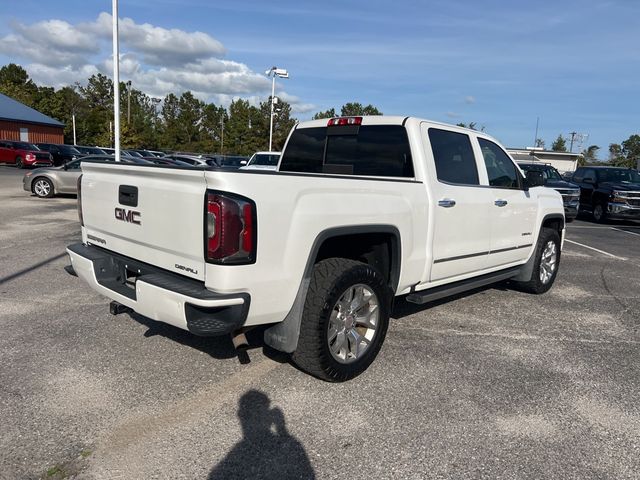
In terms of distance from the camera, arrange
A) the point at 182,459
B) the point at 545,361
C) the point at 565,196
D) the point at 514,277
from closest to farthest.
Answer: the point at 182,459
the point at 545,361
the point at 514,277
the point at 565,196

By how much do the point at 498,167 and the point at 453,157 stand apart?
93cm

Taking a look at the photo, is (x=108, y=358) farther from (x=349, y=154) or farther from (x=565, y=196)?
(x=565, y=196)

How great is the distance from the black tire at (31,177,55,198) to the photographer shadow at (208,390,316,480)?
14853 millimetres

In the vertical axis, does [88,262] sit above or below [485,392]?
above

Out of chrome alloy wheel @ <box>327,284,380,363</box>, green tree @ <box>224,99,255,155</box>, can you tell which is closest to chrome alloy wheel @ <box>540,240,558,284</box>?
chrome alloy wheel @ <box>327,284,380,363</box>

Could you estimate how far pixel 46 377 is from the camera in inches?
144

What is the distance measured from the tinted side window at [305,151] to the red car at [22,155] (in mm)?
30885

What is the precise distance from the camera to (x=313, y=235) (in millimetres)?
3293

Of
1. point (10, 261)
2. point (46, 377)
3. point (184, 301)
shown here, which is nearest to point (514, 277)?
point (184, 301)

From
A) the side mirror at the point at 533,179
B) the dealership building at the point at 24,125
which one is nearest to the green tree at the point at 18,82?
the dealership building at the point at 24,125

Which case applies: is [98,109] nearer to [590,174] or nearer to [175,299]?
[590,174]

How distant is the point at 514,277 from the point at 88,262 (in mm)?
4755

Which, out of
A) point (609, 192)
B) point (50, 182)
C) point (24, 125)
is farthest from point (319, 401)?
point (24, 125)

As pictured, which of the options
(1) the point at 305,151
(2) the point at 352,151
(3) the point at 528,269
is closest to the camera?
(2) the point at 352,151
